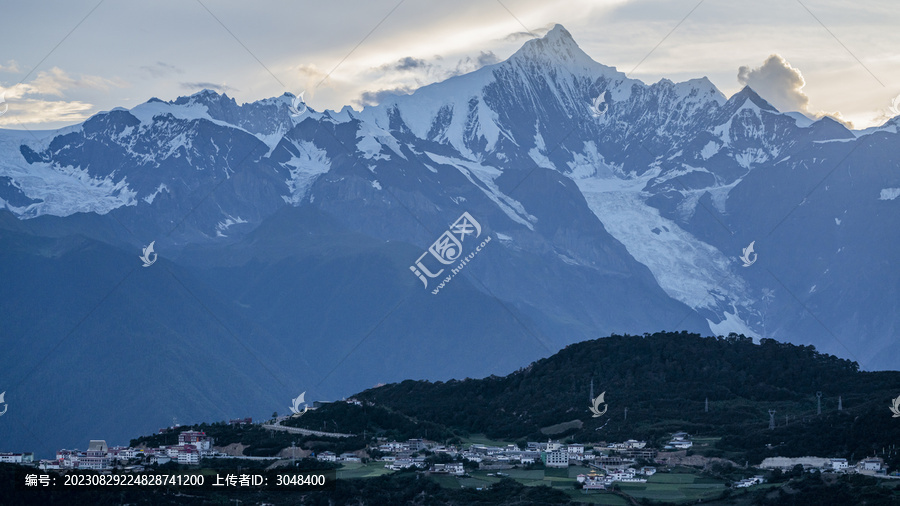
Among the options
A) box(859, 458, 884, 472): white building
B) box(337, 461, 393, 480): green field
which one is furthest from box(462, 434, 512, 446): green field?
box(859, 458, 884, 472): white building

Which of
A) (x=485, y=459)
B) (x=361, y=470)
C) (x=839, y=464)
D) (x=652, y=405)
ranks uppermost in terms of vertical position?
(x=652, y=405)

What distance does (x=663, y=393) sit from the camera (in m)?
154

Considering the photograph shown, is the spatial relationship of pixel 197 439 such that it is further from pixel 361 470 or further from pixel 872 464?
pixel 872 464

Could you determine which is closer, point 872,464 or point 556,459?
point 872,464

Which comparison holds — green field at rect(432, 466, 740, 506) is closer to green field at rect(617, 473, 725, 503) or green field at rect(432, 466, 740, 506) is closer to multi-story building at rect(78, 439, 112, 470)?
green field at rect(617, 473, 725, 503)

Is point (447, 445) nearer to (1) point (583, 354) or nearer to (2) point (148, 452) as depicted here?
(2) point (148, 452)

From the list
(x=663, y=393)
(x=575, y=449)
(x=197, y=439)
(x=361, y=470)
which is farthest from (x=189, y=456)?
(x=663, y=393)

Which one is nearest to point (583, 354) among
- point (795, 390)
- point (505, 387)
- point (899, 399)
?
point (505, 387)

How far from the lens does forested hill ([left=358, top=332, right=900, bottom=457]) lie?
452 ft

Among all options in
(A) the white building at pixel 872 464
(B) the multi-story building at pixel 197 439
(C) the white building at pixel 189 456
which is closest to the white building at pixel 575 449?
(A) the white building at pixel 872 464

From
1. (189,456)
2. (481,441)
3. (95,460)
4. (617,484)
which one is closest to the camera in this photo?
(617,484)

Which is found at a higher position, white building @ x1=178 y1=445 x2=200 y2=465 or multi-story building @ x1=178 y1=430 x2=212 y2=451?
multi-story building @ x1=178 y1=430 x2=212 y2=451

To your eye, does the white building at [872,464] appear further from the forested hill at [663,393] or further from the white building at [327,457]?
the white building at [327,457]

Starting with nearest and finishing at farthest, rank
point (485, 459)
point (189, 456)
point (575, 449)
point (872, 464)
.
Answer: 1. point (872, 464)
2. point (189, 456)
3. point (485, 459)
4. point (575, 449)
